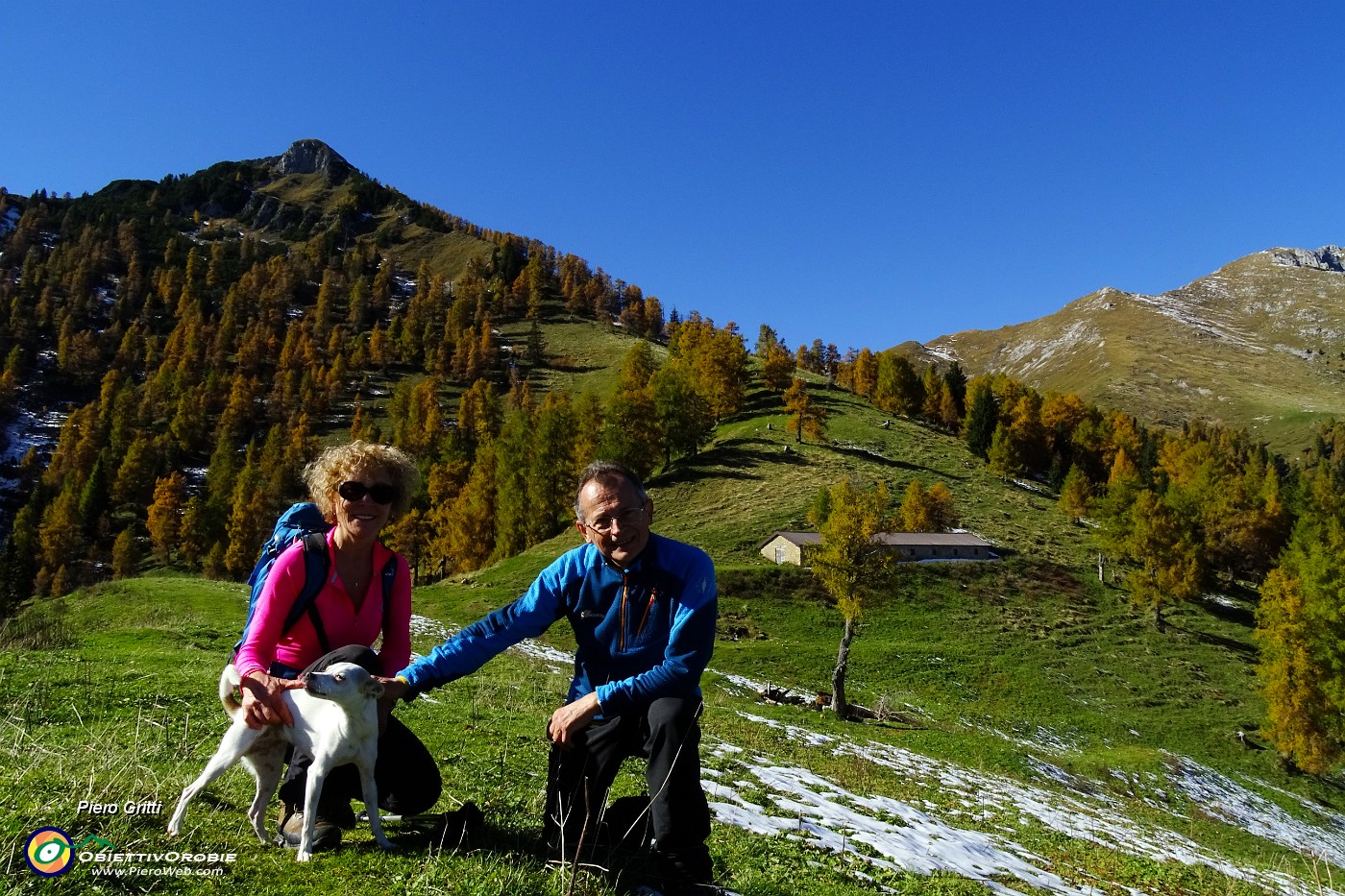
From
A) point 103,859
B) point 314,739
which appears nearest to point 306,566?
point 314,739

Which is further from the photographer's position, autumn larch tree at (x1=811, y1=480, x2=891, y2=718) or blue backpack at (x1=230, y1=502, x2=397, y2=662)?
autumn larch tree at (x1=811, y1=480, x2=891, y2=718)

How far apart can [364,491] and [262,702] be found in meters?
1.31

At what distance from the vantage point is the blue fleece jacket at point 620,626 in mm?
4070

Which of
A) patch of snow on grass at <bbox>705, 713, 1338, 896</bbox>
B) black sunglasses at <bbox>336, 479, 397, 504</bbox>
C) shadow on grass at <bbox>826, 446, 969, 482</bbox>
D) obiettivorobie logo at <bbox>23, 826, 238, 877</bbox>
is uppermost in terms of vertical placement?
shadow on grass at <bbox>826, 446, 969, 482</bbox>

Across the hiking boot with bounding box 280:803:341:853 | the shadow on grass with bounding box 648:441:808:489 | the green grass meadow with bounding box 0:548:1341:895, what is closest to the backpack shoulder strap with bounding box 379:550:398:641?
the hiking boot with bounding box 280:803:341:853

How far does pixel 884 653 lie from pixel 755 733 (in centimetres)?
2471

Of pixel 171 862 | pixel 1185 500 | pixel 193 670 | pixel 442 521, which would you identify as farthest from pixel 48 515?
pixel 1185 500

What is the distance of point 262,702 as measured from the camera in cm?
361

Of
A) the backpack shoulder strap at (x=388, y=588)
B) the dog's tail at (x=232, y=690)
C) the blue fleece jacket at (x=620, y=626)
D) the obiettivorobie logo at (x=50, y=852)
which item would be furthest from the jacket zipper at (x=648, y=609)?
the obiettivorobie logo at (x=50, y=852)

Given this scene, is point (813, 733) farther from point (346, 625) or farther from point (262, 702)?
point (262, 702)

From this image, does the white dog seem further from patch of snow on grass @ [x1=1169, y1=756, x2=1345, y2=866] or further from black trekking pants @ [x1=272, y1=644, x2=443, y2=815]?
patch of snow on grass @ [x1=1169, y1=756, x2=1345, y2=866]

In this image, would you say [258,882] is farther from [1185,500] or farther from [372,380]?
[372,380]

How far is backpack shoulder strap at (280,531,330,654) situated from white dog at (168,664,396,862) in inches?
16.9

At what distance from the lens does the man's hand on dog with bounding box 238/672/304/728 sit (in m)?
3.60
